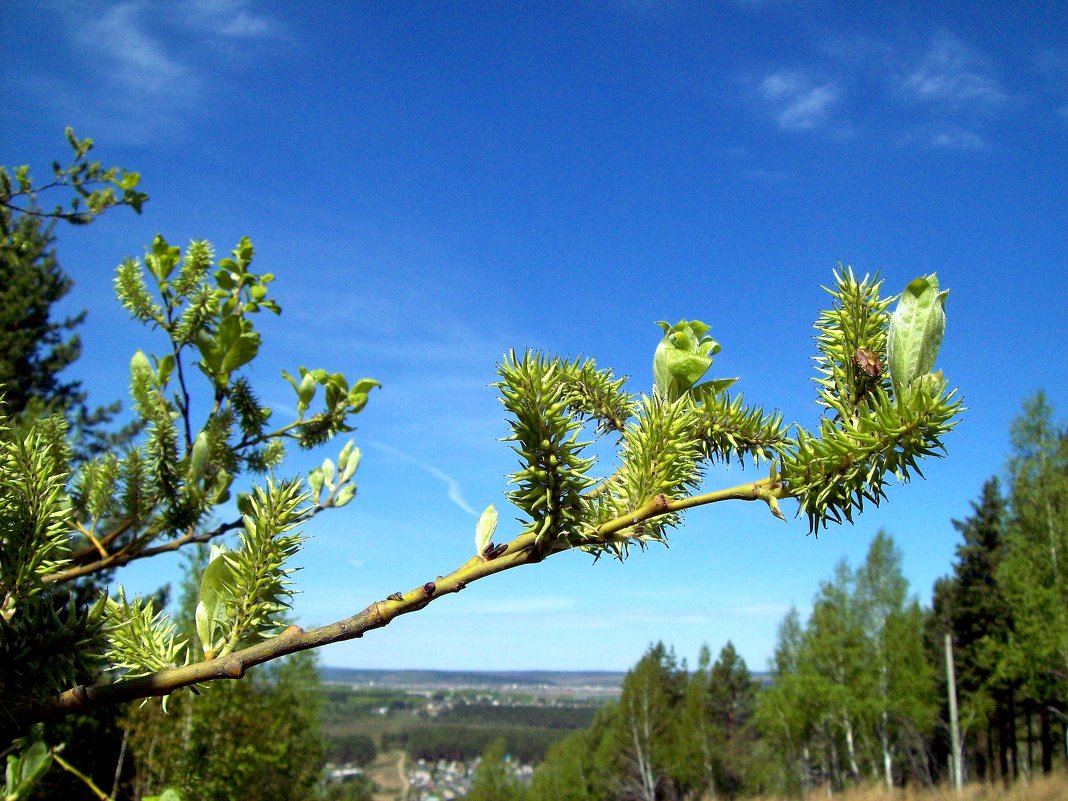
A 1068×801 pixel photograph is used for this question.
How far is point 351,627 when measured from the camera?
0.85 metres

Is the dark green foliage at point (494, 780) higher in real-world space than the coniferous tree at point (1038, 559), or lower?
lower

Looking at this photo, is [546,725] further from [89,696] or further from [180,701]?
[89,696]

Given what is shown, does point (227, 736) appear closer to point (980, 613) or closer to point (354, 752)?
point (980, 613)

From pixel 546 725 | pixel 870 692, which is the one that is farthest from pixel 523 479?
pixel 546 725

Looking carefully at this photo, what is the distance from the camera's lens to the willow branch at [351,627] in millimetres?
854

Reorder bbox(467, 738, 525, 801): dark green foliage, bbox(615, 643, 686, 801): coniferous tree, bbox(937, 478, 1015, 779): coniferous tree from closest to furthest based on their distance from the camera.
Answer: bbox(937, 478, 1015, 779): coniferous tree, bbox(615, 643, 686, 801): coniferous tree, bbox(467, 738, 525, 801): dark green foliage

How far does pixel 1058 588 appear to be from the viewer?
22.4m

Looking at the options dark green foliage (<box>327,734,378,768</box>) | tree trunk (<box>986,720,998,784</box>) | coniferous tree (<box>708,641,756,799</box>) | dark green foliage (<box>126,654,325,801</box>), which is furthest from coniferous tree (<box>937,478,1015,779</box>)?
dark green foliage (<box>327,734,378,768</box>)

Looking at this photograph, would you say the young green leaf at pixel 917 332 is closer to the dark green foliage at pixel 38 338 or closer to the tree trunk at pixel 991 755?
the dark green foliage at pixel 38 338

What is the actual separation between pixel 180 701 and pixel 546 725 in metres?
146

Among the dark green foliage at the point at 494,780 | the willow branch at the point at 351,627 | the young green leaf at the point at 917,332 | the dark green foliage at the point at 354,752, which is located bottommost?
the dark green foliage at the point at 354,752

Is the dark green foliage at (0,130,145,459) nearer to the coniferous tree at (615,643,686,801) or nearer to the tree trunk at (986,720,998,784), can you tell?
the coniferous tree at (615,643,686,801)

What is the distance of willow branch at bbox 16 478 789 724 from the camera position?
85cm

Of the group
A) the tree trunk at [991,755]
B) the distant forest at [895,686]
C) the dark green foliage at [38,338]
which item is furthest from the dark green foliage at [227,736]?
the tree trunk at [991,755]
